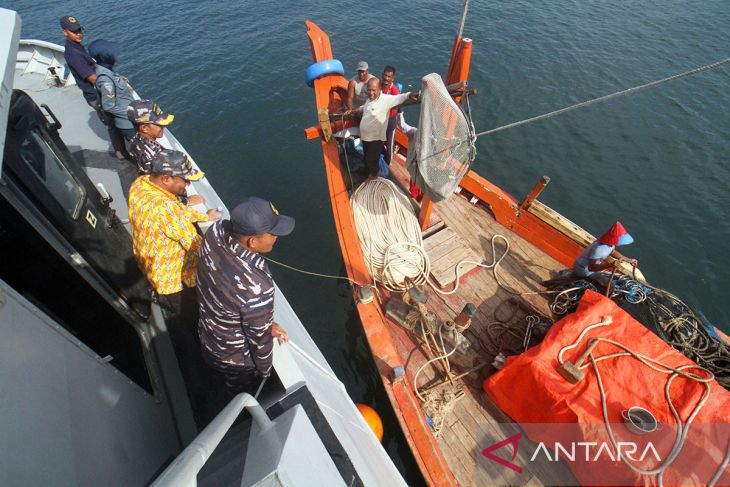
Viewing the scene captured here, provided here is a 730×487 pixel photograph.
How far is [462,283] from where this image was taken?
18.1ft

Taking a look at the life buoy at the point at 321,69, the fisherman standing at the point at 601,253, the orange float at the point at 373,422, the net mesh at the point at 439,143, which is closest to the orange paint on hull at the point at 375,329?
the life buoy at the point at 321,69

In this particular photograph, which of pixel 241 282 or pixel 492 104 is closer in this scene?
pixel 241 282

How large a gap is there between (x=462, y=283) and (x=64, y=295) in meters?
4.88

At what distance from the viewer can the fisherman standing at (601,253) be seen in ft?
15.0

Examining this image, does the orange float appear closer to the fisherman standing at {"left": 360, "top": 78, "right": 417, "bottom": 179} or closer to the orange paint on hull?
the orange paint on hull

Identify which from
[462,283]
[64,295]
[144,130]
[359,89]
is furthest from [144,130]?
[462,283]

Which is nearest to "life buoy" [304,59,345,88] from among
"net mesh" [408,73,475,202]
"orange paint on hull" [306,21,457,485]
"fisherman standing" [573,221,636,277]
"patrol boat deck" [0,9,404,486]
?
"orange paint on hull" [306,21,457,485]

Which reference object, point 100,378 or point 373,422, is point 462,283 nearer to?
point 373,422

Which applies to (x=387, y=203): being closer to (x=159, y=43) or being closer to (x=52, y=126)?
(x=52, y=126)

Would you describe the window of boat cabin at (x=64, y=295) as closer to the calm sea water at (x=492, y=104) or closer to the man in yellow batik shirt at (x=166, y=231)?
the man in yellow batik shirt at (x=166, y=231)

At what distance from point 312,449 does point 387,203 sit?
4.68m

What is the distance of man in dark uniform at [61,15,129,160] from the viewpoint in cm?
506

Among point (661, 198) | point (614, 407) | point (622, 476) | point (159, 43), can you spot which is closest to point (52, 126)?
point (614, 407)

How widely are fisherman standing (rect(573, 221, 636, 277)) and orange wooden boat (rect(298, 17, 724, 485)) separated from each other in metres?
0.43
